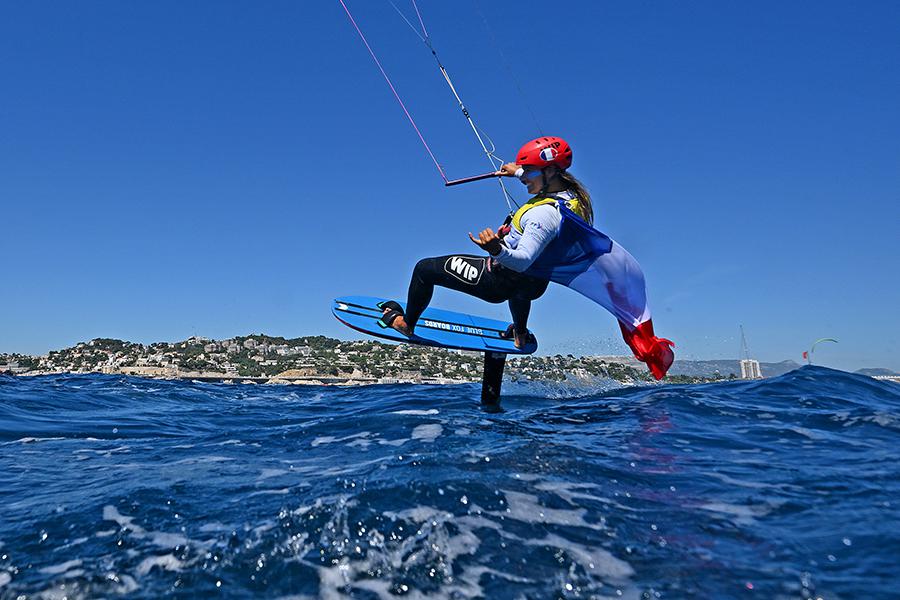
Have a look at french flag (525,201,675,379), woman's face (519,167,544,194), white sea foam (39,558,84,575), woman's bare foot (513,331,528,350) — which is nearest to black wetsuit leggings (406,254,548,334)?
french flag (525,201,675,379)

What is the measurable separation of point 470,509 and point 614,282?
5.56m

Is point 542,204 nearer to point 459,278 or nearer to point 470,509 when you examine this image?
point 459,278

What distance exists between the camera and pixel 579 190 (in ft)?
26.6

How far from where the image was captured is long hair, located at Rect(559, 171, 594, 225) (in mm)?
8039

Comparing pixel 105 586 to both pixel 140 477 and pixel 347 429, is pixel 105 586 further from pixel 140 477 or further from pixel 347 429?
pixel 347 429

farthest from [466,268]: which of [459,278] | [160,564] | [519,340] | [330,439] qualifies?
[160,564]

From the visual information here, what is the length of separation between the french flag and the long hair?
0.28m

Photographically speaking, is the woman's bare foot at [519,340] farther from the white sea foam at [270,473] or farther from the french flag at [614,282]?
the white sea foam at [270,473]

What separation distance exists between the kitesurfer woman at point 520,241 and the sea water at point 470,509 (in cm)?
197

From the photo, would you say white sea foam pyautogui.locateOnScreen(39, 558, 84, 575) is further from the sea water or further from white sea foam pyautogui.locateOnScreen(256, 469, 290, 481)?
white sea foam pyautogui.locateOnScreen(256, 469, 290, 481)

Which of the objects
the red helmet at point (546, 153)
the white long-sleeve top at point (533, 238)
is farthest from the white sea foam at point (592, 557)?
the red helmet at point (546, 153)

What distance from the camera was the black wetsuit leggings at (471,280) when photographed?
8.16 meters

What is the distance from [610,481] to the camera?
4570 millimetres

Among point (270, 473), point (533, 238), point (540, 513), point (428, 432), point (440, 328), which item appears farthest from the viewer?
point (440, 328)
